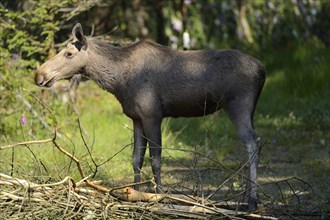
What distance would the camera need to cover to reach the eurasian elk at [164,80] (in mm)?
7047

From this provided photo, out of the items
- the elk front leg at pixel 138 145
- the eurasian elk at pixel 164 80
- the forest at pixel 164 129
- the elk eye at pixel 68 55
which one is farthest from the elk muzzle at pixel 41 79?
the elk front leg at pixel 138 145

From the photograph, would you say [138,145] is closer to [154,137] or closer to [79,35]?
[154,137]

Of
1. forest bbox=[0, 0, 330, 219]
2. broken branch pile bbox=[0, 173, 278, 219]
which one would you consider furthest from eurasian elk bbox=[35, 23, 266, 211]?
broken branch pile bbox=[0, 173, 278, 219]

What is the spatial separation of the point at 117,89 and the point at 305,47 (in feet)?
25.1

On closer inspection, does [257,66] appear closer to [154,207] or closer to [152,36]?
[154,207]

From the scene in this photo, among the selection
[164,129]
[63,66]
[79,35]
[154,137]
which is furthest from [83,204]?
[164,129]

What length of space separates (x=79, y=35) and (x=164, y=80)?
86cm

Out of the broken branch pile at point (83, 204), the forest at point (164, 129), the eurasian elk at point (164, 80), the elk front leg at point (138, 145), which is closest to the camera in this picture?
the broken branch pile at point (83, 204)

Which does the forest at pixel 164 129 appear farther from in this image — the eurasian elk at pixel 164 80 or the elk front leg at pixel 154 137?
the eurasian elk at pixel 164 80

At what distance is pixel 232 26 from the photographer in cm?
1731

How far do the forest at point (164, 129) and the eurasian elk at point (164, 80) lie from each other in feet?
1.21

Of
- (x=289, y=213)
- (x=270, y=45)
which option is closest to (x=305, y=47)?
(x=270, y=45)

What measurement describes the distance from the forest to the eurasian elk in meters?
0.37

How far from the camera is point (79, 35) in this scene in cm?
716
